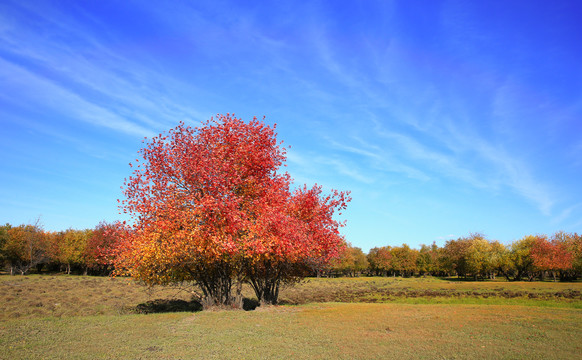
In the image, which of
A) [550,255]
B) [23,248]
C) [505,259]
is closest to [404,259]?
[505,259]

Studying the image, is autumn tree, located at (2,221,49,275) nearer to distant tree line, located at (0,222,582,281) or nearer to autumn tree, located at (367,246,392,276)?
distant tree line, located at (0,222,582,281)

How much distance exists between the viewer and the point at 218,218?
20.3 metres

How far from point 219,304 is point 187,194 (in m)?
7.46

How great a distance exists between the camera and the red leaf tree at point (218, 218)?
19.6m

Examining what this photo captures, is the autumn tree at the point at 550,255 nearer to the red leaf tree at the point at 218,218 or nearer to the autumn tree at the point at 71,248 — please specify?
the red leaf tree at the point at 218,218

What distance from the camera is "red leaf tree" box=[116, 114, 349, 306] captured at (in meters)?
19.6

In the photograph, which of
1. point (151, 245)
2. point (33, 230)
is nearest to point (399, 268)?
point (33, 230)

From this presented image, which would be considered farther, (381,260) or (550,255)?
(381,260)

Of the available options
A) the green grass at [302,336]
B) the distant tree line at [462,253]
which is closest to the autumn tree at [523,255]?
the distant tree line at [462,253]

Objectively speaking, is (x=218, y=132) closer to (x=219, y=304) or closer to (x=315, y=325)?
(x=219, y=304)

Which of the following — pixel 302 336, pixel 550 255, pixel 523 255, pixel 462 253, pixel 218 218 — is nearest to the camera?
pixel 302 336

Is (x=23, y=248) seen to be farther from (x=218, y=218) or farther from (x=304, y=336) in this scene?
(x=304, y=336)

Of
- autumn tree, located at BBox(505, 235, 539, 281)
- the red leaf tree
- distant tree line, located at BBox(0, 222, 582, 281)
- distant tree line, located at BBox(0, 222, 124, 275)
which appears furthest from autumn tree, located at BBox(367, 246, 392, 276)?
the red leaf tree

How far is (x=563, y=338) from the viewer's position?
13.1 metres
